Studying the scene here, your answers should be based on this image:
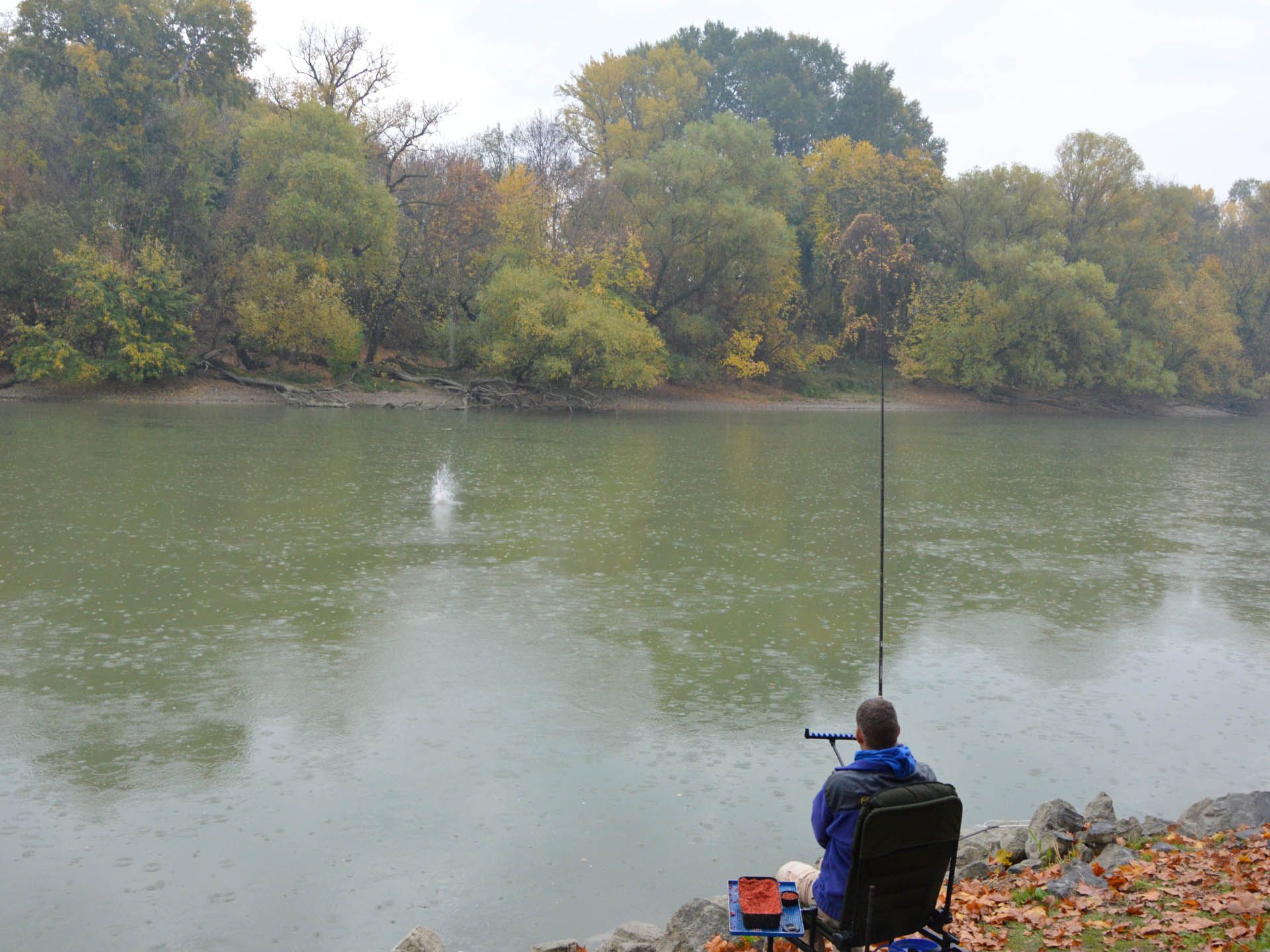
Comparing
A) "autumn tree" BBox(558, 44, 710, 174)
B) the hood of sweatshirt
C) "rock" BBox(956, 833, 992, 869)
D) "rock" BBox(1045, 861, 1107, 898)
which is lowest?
"rock" BBox(956, 833, 992, 869)

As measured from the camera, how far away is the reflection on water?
223 inches

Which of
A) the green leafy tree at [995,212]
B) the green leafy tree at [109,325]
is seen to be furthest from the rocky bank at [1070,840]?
the green leafy tree at [995,212]

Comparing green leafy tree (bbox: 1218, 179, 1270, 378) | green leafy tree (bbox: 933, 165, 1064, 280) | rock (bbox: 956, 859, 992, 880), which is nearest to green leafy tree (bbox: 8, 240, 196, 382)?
green leafy tree (bbox: 933, 165, 1064, 280)

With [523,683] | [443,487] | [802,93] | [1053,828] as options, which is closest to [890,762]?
[1053,828]

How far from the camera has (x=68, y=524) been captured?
14.5 m

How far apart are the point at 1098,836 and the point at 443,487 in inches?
594

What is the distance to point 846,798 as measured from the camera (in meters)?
3.75

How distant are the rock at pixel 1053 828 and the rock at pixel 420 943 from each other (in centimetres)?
261

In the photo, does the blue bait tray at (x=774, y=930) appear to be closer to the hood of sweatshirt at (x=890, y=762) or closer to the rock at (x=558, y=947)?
the hood of sweatshirt at (x=890, y=762)

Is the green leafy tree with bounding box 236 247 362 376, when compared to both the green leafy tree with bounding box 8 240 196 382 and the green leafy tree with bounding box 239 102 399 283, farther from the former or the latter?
the green leafy tree with bounding box 8 240 196 382

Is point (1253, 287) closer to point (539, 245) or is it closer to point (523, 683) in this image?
point (539, 245)

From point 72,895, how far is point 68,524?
34.3 feet

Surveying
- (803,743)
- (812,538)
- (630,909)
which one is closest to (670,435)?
(812,538)

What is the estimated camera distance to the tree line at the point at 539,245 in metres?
40.7
